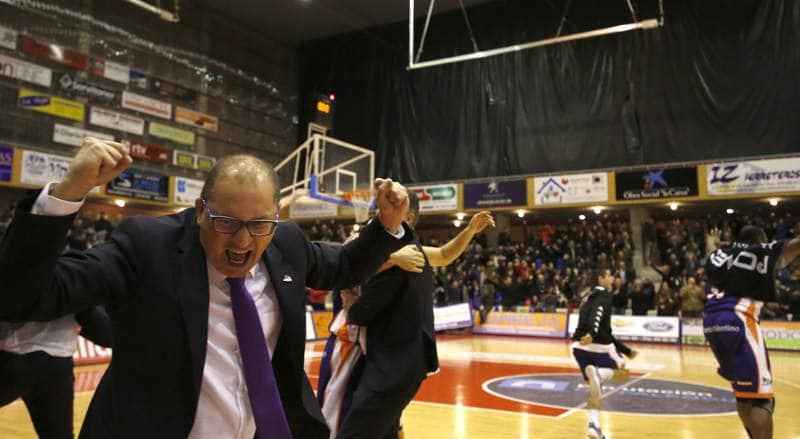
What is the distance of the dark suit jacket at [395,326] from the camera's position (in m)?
3.85

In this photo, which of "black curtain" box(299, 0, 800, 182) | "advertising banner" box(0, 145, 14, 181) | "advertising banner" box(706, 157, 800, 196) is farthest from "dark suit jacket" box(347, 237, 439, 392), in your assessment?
"advertising banner" box(0, 145, 14, 181)

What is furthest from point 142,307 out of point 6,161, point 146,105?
point 146,105

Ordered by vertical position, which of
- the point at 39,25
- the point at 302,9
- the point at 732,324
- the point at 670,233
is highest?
the point at 302,9

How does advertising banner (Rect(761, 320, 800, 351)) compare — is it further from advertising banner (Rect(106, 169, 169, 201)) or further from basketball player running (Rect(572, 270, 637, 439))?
advertising banner (Rect(106, 169, 169, 201))

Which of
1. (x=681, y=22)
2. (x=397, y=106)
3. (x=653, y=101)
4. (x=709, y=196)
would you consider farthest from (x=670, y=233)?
(x=397, y=106)

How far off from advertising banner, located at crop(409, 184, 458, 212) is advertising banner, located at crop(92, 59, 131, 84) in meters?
11.8

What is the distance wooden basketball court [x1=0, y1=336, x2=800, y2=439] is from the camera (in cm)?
716

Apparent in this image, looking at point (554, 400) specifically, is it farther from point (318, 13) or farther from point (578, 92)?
point (318, 13)

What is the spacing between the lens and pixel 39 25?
2214cm

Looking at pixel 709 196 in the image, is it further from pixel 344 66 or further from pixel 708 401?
pixel 344 66

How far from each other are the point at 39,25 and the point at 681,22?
73.0ft

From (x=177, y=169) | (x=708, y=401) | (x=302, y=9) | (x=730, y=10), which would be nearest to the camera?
(x=708, y=401)

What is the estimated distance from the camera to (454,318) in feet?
64.2

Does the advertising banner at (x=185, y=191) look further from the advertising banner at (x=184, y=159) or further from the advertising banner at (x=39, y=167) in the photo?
the advertising banner at (x=39, y=167)
